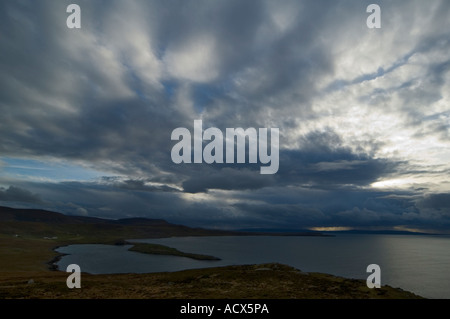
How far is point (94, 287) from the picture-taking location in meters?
44.2

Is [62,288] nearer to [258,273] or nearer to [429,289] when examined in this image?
[258,273]

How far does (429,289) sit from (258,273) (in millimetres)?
84881
